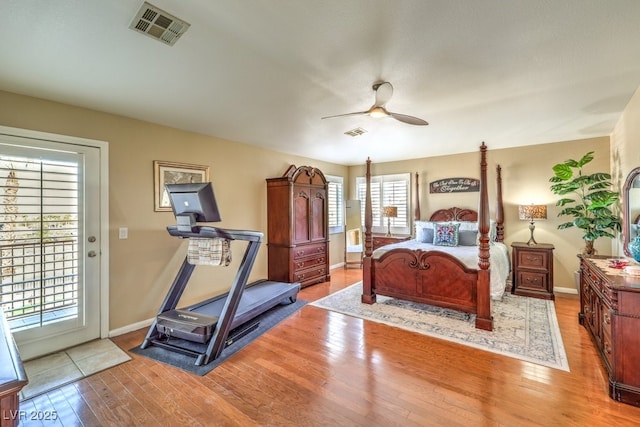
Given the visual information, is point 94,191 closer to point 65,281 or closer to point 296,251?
point 65,281

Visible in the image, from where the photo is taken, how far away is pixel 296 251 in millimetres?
4973

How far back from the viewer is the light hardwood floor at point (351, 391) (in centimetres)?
197

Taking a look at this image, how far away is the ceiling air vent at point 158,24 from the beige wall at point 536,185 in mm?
4932

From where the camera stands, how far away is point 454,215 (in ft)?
18.3

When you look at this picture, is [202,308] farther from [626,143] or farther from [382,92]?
[626,143]

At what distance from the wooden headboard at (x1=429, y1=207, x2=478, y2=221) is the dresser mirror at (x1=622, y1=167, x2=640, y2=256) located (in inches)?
86.7

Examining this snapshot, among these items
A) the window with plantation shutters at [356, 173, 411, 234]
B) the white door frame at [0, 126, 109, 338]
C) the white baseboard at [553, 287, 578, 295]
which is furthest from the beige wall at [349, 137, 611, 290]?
the white door frame at [0, 126, 109, 338]

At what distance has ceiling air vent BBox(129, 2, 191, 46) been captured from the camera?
5.47 ft

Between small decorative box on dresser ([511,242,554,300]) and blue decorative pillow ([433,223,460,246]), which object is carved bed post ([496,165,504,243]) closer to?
small decorative box on dresser ([511,242,554,300])

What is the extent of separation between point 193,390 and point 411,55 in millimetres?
3133

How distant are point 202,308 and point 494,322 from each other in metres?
3.60

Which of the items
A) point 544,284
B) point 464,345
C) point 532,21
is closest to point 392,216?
point 544,284

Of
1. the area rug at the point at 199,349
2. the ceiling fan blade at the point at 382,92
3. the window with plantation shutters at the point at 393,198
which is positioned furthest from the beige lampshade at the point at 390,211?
the ceiling fan blade at the point at 382,92

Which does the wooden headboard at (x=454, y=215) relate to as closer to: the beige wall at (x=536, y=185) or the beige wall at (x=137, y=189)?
the beige wall at (x=536, y=185)
